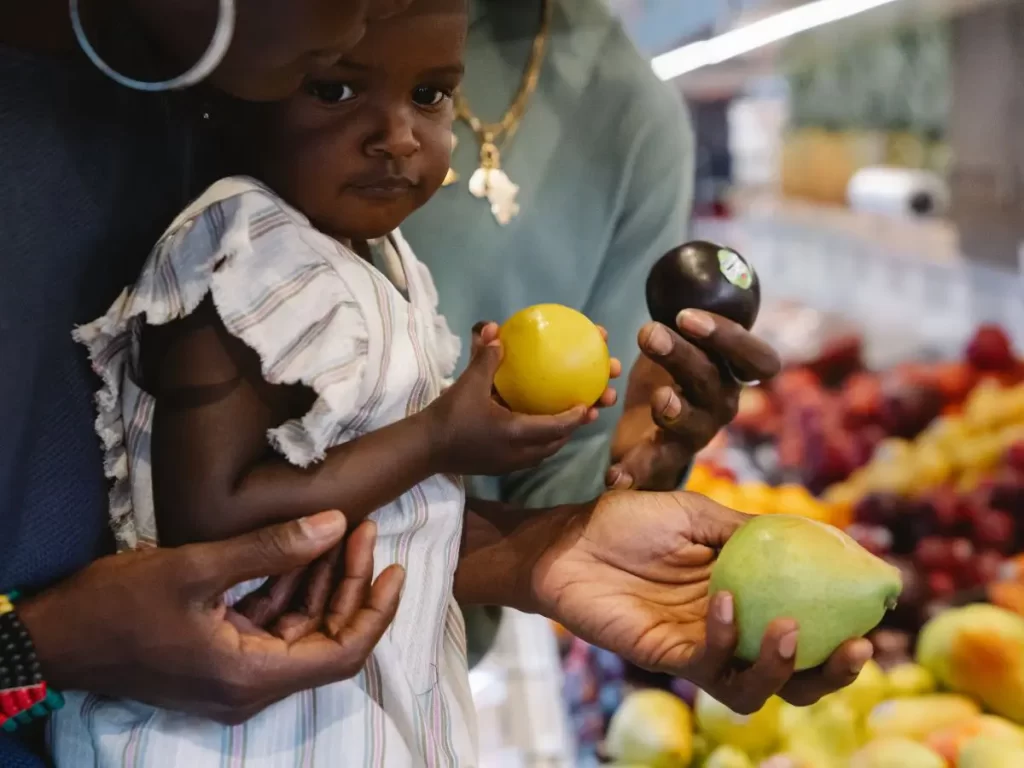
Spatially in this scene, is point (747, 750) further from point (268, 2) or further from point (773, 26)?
point (773, 26)

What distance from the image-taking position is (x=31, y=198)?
801 millimetres

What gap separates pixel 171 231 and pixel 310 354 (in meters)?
0.16

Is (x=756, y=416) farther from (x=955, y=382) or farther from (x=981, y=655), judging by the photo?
(x=981, y=655)

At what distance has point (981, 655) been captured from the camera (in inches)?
60.7

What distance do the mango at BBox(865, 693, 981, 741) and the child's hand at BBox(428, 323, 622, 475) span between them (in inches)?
36.6

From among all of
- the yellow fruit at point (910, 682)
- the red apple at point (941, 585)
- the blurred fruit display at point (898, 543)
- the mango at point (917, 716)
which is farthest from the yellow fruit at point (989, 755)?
the red apple at point (941, 585)

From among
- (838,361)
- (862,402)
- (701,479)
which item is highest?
(701,479)

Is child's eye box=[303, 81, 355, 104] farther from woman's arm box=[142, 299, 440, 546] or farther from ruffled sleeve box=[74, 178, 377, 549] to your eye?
woman's arm box=[142, 299, 440, 546]

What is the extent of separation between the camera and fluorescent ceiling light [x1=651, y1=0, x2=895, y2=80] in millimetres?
2203

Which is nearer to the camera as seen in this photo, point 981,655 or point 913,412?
point 981,655

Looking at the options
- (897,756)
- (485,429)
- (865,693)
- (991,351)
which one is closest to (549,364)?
(485,429)

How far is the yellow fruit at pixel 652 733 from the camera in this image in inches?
62.7

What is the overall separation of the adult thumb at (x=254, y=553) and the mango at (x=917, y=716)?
1.06 m

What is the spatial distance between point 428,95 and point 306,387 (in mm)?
287
